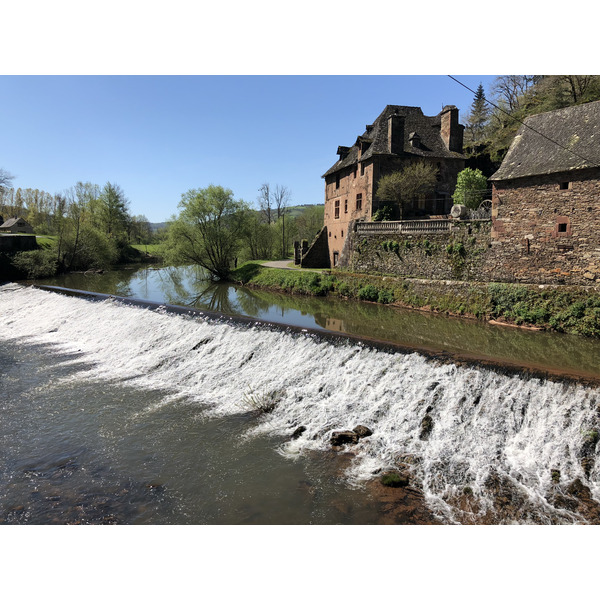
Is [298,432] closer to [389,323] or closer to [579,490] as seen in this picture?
[579,490]

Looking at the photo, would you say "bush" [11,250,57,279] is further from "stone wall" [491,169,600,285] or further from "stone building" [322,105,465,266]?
"stone wall" [491,169,600,285]

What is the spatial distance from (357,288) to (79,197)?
5845 cm

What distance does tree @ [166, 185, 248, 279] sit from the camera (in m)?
32.6

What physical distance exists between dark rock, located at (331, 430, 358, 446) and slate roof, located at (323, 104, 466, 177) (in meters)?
23.1

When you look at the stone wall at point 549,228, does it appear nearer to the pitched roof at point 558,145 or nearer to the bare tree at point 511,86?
the pitched roof at point 558,145

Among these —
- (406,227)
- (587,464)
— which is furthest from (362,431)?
(406,227)

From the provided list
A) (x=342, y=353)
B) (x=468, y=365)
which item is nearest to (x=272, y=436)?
(x=342, y=353)

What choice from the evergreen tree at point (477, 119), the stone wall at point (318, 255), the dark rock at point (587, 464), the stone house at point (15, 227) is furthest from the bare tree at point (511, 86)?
the stone house at point (15, 227)

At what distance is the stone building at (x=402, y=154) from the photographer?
27016mm

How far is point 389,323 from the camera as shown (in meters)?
16.5

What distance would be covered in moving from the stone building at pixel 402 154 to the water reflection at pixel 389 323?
810cm

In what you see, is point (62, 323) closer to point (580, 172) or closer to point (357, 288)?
point (357, 288)

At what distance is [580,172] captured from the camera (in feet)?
47.5

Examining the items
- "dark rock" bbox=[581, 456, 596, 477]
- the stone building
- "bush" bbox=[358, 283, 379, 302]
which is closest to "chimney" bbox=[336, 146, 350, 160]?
the stone building
